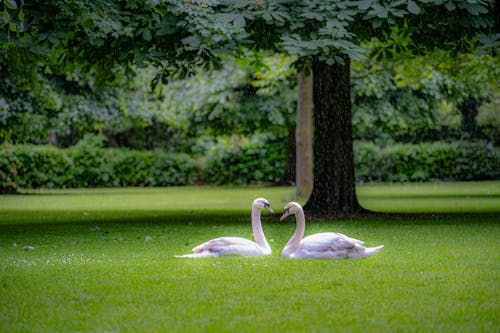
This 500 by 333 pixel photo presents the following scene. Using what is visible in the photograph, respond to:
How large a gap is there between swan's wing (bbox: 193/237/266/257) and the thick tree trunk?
7.71 meters

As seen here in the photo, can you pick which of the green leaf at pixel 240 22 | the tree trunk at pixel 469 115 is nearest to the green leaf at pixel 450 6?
the green leaf at pixel 240 22

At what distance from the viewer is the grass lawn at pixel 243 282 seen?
7.60 metres

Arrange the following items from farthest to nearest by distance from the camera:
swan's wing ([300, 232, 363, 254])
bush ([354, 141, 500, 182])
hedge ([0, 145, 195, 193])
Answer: bush ([354, 141, 500, 182]) → hedge ([0, 145, 195, 193]) → swan's wing ([300, 232, 363, 254])

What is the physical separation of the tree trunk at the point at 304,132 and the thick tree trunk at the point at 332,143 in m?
7.54

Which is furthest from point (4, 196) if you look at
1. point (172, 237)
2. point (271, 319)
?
point (271, 319)

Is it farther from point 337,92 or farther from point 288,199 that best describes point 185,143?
point 337,92

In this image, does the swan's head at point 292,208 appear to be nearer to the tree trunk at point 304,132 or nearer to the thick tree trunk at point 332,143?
the thick tree trunk at point 332,143

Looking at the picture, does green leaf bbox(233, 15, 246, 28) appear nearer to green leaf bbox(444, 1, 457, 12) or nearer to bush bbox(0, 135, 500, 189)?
green leaf bbox(444, 1, 457, 12)

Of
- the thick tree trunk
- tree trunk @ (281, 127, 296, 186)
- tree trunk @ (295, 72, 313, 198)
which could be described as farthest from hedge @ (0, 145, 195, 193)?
the thick tree trunk

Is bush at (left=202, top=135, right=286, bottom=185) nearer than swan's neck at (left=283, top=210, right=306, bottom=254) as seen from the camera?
No

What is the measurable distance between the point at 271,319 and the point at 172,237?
7828mm

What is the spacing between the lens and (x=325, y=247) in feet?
36.9

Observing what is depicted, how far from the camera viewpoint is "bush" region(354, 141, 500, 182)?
44281 mm

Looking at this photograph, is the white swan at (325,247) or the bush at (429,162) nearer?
the white swan at (325,247)
